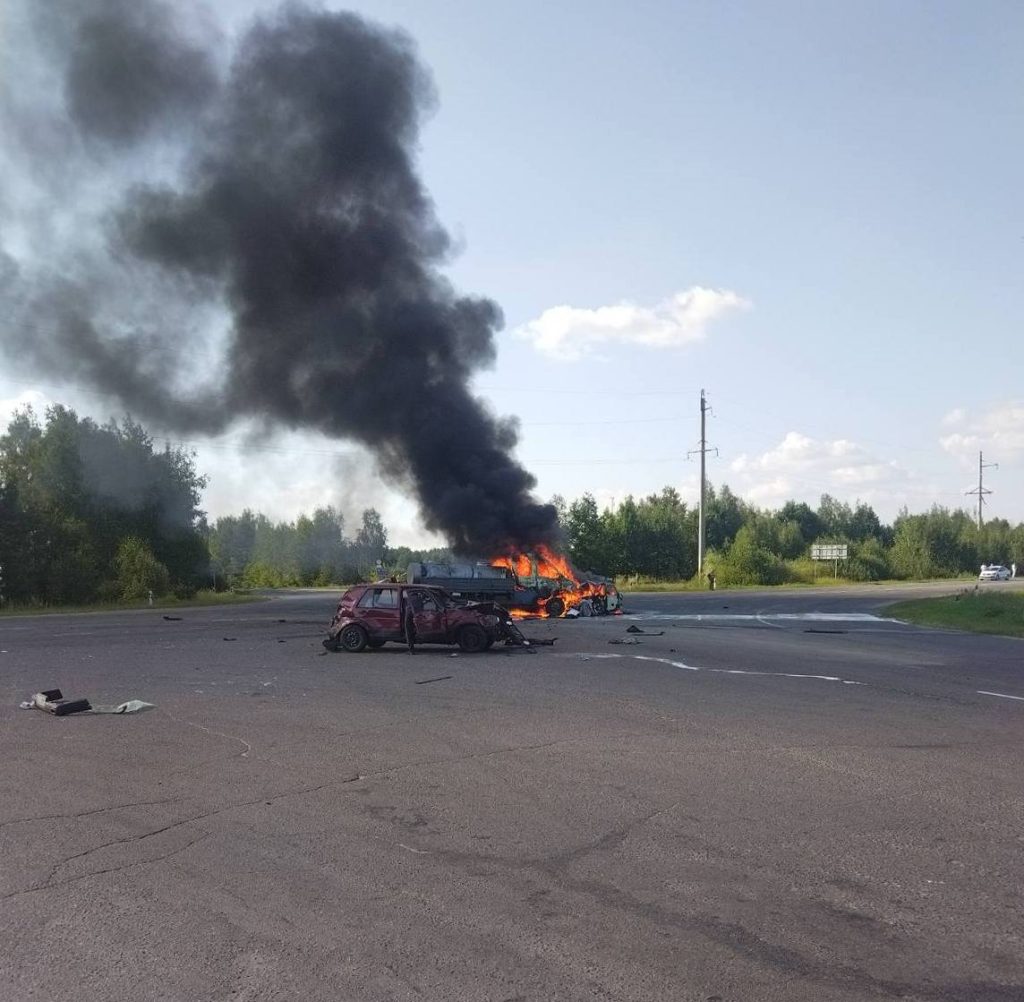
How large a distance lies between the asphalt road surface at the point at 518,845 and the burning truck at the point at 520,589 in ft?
57.1

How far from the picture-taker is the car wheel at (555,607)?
102ft

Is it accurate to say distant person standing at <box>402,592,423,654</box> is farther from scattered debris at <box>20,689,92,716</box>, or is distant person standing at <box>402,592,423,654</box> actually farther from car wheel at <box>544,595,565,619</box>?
car wheel at <box>544,595,565,619</box>

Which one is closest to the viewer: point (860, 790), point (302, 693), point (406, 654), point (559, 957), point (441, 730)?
point (559, 957)

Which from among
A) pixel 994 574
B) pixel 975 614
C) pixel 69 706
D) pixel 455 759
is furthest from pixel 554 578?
pixel 994 574

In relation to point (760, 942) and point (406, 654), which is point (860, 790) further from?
point (406, 654)

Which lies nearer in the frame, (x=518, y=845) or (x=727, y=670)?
(x=518, y=845)

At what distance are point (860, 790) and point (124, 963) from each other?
5255 mm

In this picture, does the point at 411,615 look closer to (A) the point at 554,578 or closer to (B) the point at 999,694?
(B) the point at 999,694

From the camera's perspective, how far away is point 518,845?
590 centimetres

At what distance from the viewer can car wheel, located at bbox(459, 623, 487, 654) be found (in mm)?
19266

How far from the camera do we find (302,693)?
13.1m

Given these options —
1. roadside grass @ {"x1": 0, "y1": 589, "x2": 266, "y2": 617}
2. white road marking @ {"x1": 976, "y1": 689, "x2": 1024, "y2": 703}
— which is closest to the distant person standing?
white road marking @ {"x1": 976, "y1": 689, "x2": 1024, "y2": 703}

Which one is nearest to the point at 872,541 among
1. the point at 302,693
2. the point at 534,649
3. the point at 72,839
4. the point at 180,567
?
the point at 180,567

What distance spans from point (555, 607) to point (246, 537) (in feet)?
360
